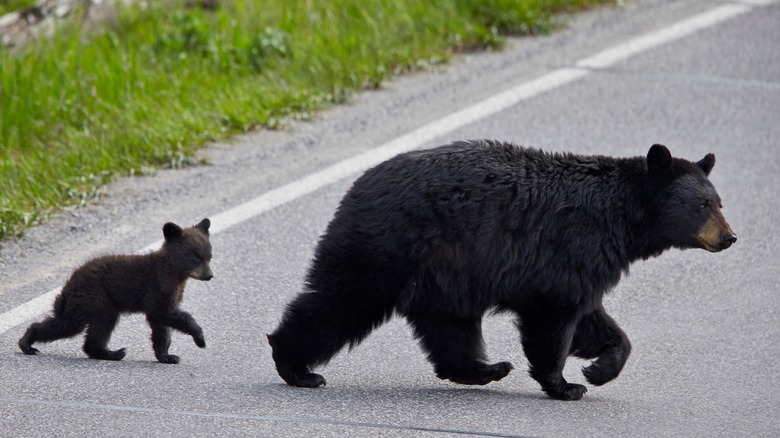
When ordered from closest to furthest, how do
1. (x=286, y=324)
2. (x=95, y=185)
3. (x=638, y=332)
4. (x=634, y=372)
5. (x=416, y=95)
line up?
(x=286, y=324) → (x=634, y=372) → (x=638, y=332) → (x=95, y=185) → (x=416, y=95)

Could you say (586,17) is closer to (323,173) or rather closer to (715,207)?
(323,173)

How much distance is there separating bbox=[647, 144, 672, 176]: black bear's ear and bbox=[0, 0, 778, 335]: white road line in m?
2.56

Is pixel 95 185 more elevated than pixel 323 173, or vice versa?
pixel 95 185

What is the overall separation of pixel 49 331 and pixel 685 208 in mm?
2885

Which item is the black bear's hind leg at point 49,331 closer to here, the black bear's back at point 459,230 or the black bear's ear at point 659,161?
the black bear's back at point 459,230

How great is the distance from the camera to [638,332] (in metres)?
5.70

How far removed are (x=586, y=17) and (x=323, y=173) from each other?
152 inches

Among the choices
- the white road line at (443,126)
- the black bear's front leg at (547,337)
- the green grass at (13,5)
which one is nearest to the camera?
the black bear's front leg at (547,337)

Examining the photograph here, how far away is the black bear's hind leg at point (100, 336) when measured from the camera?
5004mm

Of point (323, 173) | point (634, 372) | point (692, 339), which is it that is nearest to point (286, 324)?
point (634, 372)

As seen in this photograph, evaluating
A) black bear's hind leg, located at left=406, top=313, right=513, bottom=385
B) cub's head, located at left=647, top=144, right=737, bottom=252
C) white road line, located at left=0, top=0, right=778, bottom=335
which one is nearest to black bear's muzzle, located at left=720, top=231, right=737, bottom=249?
cub's head, located at left=647, top=144, right=737, bottom=252

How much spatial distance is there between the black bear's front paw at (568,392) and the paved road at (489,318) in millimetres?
48

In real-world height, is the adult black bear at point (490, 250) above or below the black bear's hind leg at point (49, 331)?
below

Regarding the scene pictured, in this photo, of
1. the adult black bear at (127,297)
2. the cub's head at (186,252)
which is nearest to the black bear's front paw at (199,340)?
the adult black bear at (127,297)
